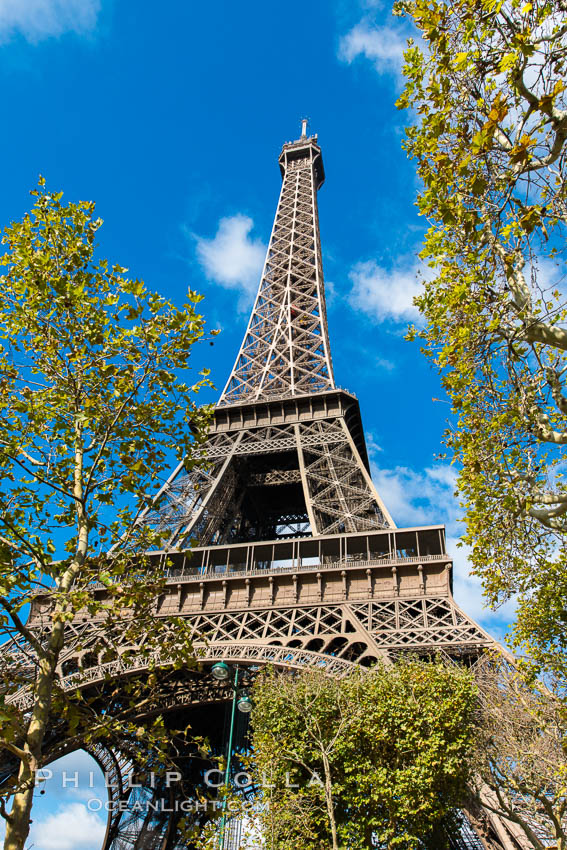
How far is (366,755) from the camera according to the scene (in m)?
15.7

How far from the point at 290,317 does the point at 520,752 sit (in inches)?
1270

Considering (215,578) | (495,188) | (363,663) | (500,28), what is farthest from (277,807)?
(500,28)

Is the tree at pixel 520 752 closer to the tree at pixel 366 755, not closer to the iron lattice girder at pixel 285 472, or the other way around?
the tree at pixel 366 755

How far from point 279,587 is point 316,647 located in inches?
108

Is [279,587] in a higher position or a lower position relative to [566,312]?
higher

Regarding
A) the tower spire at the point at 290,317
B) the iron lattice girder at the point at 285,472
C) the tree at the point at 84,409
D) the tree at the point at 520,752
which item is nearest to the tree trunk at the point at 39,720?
the tree at the point at 84,409

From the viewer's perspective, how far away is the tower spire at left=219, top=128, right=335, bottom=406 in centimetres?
3838

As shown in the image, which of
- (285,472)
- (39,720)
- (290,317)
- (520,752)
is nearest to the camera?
(39,720)

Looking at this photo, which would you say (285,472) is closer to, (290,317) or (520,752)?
(290,317)

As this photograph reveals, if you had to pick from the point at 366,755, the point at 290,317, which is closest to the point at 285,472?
the point at 290,317

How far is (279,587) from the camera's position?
24281mm

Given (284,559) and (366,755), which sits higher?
(284,559)

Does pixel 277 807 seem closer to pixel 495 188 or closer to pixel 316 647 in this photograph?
pixel 316 647

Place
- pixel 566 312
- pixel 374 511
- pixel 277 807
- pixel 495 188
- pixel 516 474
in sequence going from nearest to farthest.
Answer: pixel 566 312 < pixel 495 188 < pixel 516 474 < pixel 277 807 < pixel 374 511
